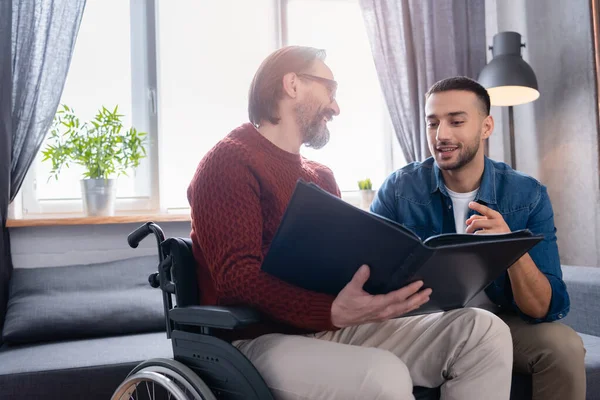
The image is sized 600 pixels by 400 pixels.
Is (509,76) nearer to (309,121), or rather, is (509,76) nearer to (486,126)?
(486,126)

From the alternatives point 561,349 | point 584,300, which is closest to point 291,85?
point 561,349

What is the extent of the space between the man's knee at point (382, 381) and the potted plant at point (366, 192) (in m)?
2.00

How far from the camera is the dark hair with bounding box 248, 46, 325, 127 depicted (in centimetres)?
147

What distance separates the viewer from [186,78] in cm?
301

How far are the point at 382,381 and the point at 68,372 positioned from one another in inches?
43.4

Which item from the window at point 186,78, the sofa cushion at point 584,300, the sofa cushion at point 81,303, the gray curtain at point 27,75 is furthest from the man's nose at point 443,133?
the gray curtain at point 27,75

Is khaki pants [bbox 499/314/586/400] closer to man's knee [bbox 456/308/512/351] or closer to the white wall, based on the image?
man's knee [bbox 456/308/512/351]

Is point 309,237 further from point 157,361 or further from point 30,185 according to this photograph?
point 30,185

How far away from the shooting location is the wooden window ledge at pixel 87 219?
8.26 feet

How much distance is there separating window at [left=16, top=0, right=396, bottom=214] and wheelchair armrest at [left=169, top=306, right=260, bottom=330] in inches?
69.4

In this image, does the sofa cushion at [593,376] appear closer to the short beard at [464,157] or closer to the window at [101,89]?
the short beard at [464,157]

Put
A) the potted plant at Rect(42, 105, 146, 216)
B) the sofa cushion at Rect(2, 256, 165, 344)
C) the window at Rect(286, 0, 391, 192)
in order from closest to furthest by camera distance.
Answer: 1. the sofa cushion at Rect(2, 256, 165, 344)
2. the potted plant at Rect(42, 105, 146, 216)
3. the window at Rect(286, 0, 391, 192)

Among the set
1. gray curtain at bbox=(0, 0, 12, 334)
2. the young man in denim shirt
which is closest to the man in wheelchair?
the young man in denim shirt

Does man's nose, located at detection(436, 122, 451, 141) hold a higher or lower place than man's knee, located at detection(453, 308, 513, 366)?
higher
